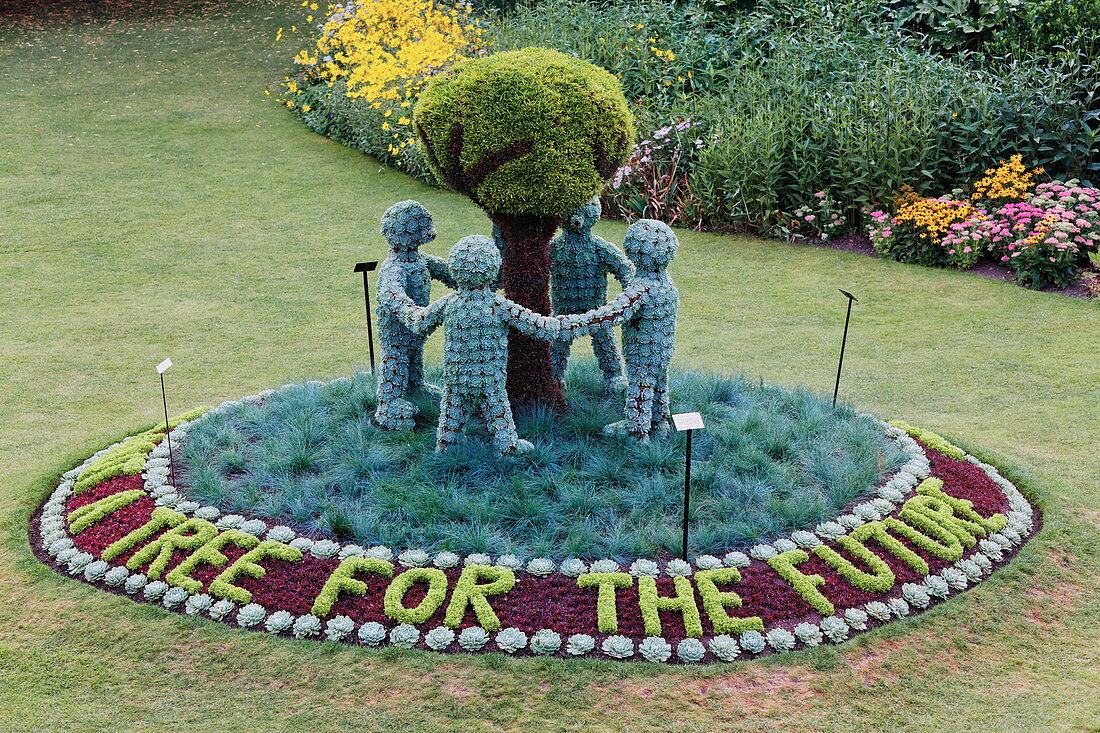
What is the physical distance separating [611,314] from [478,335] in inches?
31.3

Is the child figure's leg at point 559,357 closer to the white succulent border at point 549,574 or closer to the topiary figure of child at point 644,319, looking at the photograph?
the topiary figure of child at point 644,319

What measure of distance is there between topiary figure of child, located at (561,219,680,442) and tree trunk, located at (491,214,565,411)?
1.54 feet

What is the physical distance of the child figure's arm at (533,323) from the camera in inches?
226

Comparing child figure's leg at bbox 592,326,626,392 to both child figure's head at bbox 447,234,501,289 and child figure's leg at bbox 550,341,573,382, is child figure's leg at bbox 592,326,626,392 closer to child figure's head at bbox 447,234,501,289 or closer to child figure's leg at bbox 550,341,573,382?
child figure's leg at bbox 550,341,573,382

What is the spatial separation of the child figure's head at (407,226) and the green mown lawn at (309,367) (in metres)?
2.35

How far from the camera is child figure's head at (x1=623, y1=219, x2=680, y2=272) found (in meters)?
5.94

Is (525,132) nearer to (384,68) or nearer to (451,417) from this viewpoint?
(451,417)

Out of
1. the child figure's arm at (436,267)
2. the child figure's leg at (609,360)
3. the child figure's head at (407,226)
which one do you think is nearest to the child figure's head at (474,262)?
the child figure's head at (407,226)

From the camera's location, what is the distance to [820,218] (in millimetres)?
11641

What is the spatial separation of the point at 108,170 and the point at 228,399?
24.5 ft

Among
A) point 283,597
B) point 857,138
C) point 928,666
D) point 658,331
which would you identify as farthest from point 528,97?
point 857,138

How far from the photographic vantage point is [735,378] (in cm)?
726

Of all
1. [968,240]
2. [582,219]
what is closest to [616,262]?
[582,219]

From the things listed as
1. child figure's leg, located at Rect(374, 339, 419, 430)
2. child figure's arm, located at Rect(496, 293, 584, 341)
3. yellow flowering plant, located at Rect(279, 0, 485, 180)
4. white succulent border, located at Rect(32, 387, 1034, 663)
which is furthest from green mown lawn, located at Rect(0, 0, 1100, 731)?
child figure's arm, located at Rect(496, 293, 584, 341)
